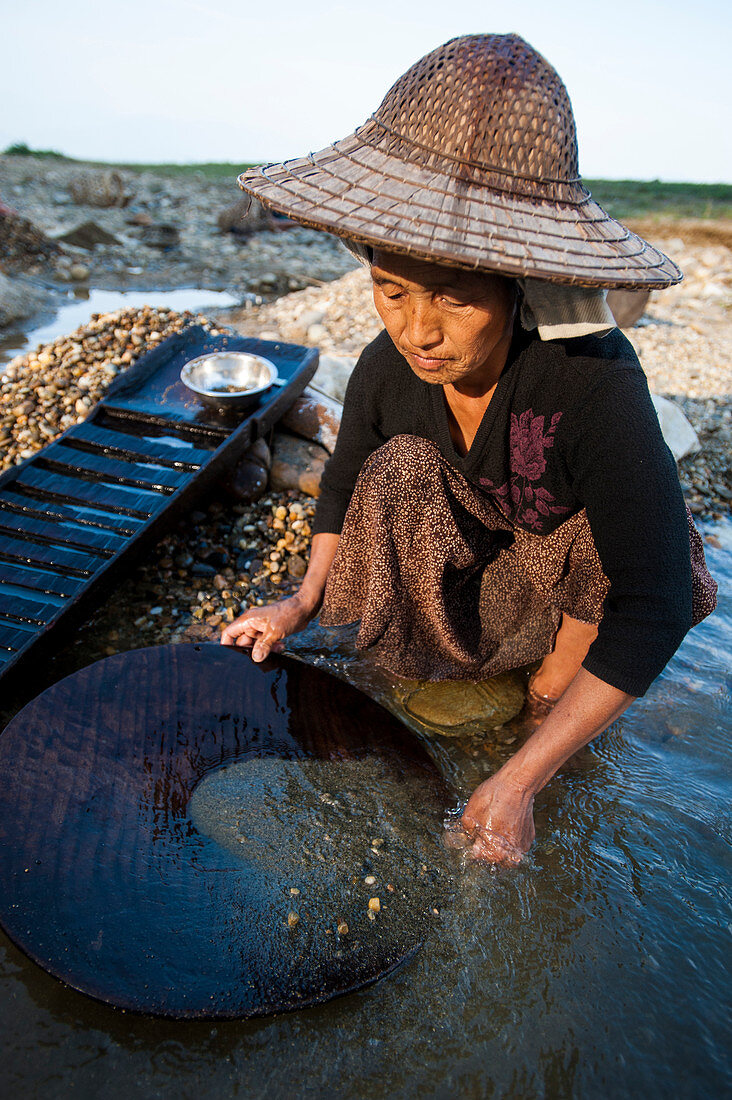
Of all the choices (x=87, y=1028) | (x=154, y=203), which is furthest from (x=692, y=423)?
(x=154, y=203)

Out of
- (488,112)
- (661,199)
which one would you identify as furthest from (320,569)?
(661,199)

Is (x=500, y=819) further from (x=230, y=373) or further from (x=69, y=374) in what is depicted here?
(x=69, y=374)

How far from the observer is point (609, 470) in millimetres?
1510

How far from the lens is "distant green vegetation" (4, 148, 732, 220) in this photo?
428 inches

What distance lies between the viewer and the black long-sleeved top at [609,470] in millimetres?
1479

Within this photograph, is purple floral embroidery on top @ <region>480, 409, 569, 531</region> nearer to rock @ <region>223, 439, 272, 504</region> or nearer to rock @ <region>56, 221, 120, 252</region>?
rock @ <region>223, 439, 272, 504</region>

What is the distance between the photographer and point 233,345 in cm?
391

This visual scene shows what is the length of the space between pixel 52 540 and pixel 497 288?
1.76 meters

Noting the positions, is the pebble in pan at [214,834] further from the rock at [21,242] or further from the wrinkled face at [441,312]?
the rock at [21,242]

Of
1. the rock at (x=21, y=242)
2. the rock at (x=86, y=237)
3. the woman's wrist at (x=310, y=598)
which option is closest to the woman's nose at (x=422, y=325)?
the woman's wrist at (x=310, y=598)

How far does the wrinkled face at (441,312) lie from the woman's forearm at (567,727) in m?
0.74

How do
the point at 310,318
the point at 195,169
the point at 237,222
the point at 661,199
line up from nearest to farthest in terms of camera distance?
the point at 310,318 < the point at 237,222 < the point at 661,199 < the point at 195,169

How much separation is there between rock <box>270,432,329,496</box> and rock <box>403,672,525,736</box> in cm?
126

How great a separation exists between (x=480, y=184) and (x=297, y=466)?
87.2 inches
